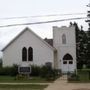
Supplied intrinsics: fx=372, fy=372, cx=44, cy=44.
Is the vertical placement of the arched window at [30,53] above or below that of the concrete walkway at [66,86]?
above

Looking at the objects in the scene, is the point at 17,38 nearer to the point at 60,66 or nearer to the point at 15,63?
the point at 15,63

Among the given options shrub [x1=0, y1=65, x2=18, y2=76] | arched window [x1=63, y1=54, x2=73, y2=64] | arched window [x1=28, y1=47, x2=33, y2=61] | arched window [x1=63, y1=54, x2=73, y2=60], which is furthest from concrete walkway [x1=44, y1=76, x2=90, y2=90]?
arched window [x1=63, y1=54, x2=73, y2=60]

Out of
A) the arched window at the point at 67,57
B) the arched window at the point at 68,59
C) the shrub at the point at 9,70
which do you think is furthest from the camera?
the arched window at the point at 67,57

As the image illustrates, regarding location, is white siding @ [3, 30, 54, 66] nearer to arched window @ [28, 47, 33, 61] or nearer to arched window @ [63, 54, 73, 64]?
arched window @ [28, 47, 33, 61]

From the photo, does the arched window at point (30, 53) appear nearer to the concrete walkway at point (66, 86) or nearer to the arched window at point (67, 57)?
the arched window at point (67, 57)

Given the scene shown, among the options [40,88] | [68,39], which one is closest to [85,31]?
[68,39]

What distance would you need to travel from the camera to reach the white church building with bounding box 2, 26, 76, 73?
60.0m

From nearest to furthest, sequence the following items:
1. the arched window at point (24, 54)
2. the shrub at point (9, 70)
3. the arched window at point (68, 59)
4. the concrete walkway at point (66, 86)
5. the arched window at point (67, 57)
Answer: the concrete walkway at point (66, 86) < the shrub at point (9, 70) < the arched window at point (24, 54) < the arched window at point (68, 59) < the arched window at point (67, 57)

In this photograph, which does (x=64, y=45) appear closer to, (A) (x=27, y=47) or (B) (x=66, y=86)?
(A) (x=27, y=47)

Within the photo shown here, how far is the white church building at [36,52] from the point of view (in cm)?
6000

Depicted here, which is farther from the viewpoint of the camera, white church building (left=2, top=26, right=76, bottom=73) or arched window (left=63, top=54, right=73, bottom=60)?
arched window (left=63, top=54, right=73, bottom=60)

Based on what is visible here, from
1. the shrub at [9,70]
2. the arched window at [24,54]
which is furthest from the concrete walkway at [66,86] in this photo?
the arched window at [24,54]

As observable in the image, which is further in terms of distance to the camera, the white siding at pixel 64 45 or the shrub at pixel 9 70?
the white siding at pixel 64 45

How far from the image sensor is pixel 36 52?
60.3m
